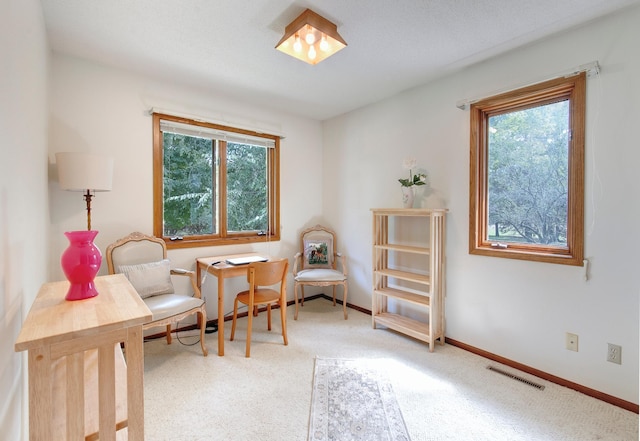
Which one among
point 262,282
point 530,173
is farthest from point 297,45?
point 530,173

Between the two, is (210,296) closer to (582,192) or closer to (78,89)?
(78,89)

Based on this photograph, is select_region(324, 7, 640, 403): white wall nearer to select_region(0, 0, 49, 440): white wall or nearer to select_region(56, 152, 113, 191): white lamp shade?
select_region(56, 152, 113, 191): white lamp shade

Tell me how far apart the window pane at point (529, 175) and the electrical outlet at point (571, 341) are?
0.63 meters

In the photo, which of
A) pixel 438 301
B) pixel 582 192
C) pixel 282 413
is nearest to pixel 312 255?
pixel 438 301

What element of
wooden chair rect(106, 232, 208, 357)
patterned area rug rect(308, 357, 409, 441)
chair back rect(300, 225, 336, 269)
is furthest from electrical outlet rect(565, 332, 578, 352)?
wooden chair rect(106, 232, 208, 357)

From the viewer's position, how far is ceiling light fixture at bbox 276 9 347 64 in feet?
5.93

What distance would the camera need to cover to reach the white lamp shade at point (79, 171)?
201cm

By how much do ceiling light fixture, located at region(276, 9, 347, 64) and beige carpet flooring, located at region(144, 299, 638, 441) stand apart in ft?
7.82

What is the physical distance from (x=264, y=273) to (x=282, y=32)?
1838 mm

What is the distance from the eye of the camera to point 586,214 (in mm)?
1923

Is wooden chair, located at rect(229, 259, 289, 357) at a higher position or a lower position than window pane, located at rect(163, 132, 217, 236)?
lower

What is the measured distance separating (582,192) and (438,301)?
1361 millimetres

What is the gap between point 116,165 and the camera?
255 cm

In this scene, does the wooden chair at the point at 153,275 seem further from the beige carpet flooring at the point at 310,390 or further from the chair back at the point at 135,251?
the beige carpet flooring at the point at 310,390
